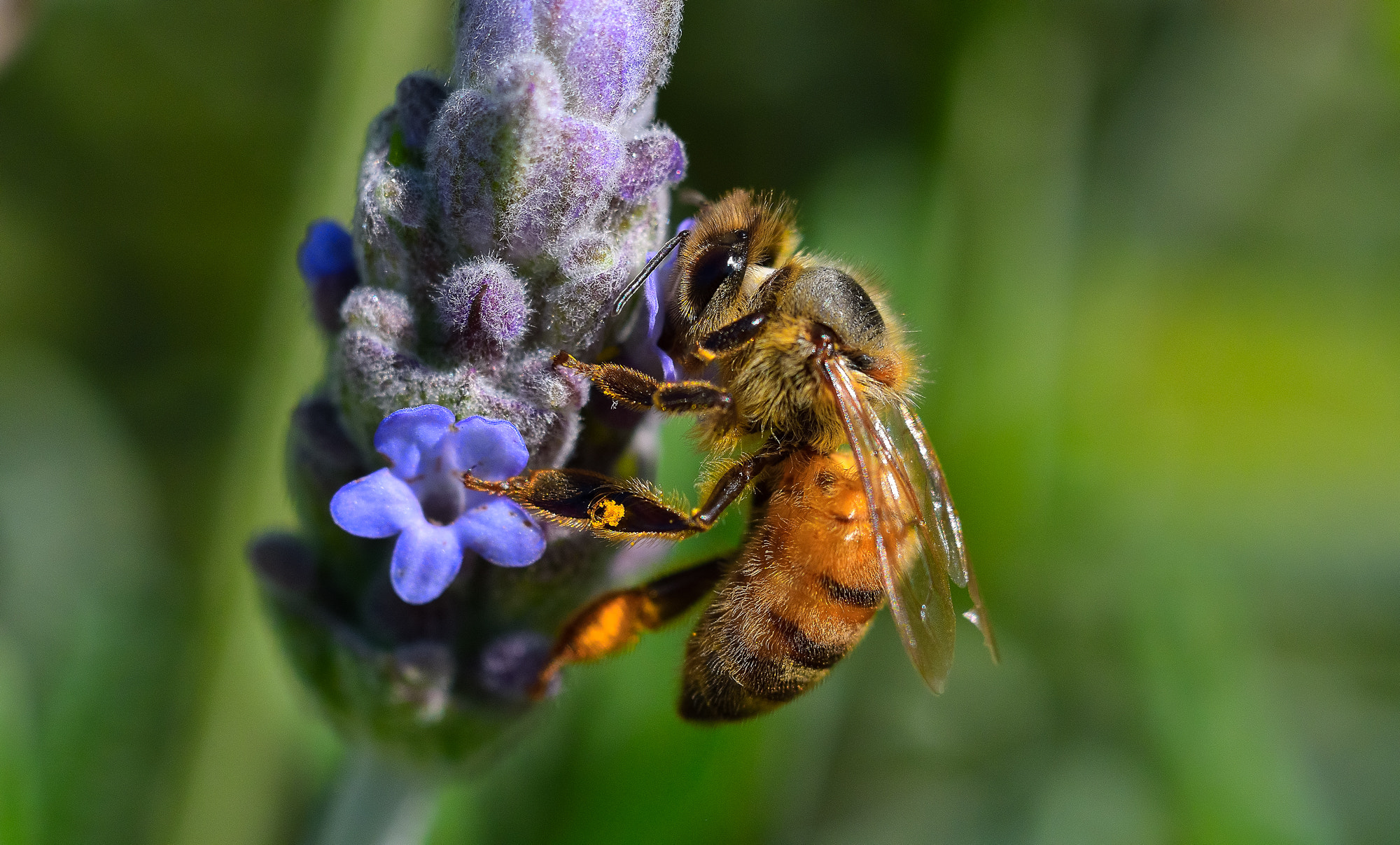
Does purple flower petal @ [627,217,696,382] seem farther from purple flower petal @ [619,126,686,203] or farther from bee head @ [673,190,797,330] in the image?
purple flower petal @ [619,126,686,203]

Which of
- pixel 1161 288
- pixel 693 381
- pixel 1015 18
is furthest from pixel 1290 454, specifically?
pixel 693 381

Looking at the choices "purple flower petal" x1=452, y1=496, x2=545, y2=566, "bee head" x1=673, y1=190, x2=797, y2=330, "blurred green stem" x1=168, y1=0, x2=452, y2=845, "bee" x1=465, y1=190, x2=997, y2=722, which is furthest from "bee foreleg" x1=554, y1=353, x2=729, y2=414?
"blurred green stem" x1=168, y1=0, x2=452, y2=845

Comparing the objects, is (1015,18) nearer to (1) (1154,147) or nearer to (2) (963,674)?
(1) (1154,147)

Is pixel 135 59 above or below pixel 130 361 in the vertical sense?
above

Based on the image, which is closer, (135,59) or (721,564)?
(721,564)

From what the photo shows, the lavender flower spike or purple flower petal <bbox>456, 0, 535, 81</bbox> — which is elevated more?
purple flower petal <bbox>456, 0, 535, 81</bbox>

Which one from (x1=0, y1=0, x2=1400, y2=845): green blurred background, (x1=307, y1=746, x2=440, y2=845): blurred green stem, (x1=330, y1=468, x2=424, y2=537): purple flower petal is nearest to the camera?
(x1=330, y1=468, x2=424, y2=537): purple flower petal

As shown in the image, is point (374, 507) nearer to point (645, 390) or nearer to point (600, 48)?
point (645, 390)
